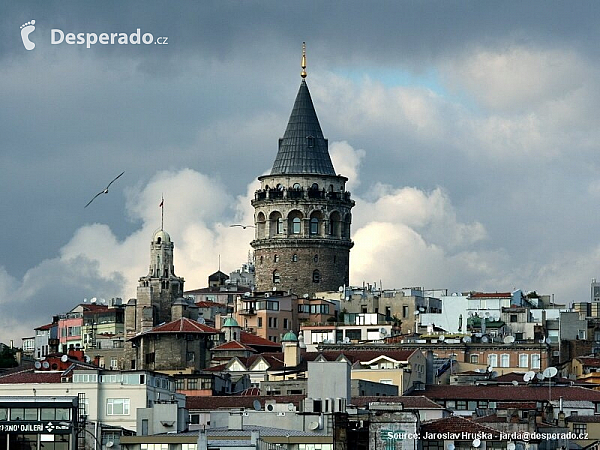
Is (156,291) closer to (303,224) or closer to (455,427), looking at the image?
(303,224)

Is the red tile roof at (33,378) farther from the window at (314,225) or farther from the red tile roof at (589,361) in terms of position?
the window at (314,225)

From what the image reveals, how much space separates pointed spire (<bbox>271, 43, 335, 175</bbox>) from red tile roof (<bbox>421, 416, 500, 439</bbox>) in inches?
→ 3287

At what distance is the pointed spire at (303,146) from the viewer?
171 m

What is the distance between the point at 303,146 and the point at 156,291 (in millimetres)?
18246

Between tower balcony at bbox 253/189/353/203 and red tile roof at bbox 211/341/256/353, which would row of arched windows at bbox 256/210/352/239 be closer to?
tower balcony at bbox 253/189/353/203

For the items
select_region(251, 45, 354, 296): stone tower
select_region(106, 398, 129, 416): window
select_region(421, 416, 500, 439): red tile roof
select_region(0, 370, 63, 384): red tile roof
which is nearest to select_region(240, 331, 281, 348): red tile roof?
select_region(251, 45, 354, 296): stone tower

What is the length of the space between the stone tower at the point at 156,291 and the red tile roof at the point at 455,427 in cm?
6932

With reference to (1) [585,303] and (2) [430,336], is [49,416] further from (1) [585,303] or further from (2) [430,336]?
(1) [585,303]

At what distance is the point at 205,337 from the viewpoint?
14162 cm

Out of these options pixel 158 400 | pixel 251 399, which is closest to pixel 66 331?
pixel 251 399

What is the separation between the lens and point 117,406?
97500 millimetres

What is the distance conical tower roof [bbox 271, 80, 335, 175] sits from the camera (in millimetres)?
170875

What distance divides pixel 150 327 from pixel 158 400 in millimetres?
60071

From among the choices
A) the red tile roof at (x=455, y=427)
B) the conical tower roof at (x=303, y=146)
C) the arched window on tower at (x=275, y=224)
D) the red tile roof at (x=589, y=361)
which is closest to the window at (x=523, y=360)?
the red tile roof at (x=589, y=361)
